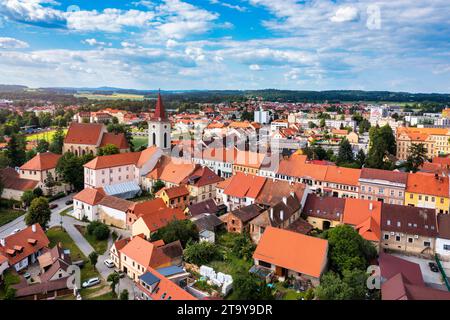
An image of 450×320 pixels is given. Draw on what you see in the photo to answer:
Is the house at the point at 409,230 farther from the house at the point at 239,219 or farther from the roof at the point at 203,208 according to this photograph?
the roof at the point at 203,208

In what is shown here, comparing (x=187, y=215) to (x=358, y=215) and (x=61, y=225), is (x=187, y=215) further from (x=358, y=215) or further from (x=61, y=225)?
(x=358, y=215)

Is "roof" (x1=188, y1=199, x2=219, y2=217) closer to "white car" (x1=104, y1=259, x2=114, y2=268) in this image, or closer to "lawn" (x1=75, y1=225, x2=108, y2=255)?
"lawn" (x1=75, y1=225, x2=108, y2=255)

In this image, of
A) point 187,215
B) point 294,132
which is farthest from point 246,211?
point 294,132

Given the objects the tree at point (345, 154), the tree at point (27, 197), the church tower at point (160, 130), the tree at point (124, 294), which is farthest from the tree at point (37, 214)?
the tree at point (345, 154)

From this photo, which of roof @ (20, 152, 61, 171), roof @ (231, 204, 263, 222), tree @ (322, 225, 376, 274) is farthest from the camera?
roof @ (20, 152, 61, 171)

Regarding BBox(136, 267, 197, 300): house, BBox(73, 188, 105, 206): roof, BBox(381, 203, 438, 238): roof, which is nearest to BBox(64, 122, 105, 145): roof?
BBox(73, 188, 105, 206): roof

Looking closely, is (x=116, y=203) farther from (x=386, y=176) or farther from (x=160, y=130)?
(x=386, y=176)
